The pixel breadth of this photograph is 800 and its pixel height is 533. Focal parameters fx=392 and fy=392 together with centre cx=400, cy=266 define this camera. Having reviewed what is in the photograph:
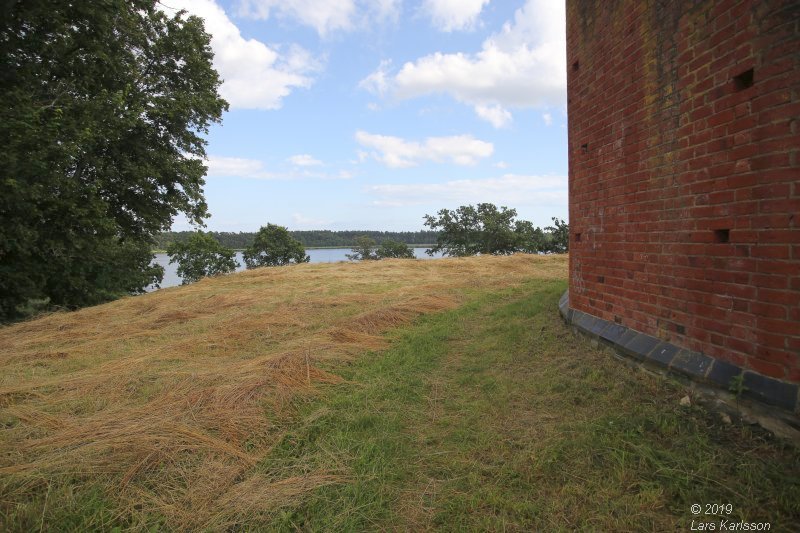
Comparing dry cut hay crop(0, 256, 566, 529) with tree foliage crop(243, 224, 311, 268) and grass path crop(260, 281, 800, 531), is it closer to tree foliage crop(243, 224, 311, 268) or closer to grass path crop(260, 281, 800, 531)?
grass path crop(260, 281, 800, 531)

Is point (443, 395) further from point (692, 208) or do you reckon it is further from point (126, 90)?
point (126, 90)

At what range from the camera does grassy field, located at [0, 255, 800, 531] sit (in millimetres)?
2117

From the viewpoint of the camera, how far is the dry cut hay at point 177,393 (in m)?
2.38

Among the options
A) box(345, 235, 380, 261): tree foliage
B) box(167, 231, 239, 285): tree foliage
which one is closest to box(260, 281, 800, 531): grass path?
box(167, 231, 239, 285): tree foliage

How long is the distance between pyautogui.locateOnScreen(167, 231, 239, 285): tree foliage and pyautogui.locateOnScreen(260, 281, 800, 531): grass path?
25953mm

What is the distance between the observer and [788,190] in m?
2.27

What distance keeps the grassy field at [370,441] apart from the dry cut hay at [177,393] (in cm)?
2

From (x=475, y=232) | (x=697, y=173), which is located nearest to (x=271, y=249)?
(x=475, y=232)

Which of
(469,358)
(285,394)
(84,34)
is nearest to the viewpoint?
(285,394)

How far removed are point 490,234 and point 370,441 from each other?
107 ft

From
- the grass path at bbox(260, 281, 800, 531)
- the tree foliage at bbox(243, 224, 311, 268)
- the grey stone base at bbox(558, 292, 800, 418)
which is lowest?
the grass path at bbox(260, 281, 800, 531)

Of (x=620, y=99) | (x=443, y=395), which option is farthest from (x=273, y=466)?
(x=620, y=99)

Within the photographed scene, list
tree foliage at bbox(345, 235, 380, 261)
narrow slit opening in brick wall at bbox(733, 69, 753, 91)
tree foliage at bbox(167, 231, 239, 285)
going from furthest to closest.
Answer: tree foliage at bbox(345, 235, 380, 261) < tree foliage at bbox(167, 231, 239, 285) < narrow slit opening in brick wall at bbox(733, 69, 753, 91)

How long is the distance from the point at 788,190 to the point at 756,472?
1.58 meters
